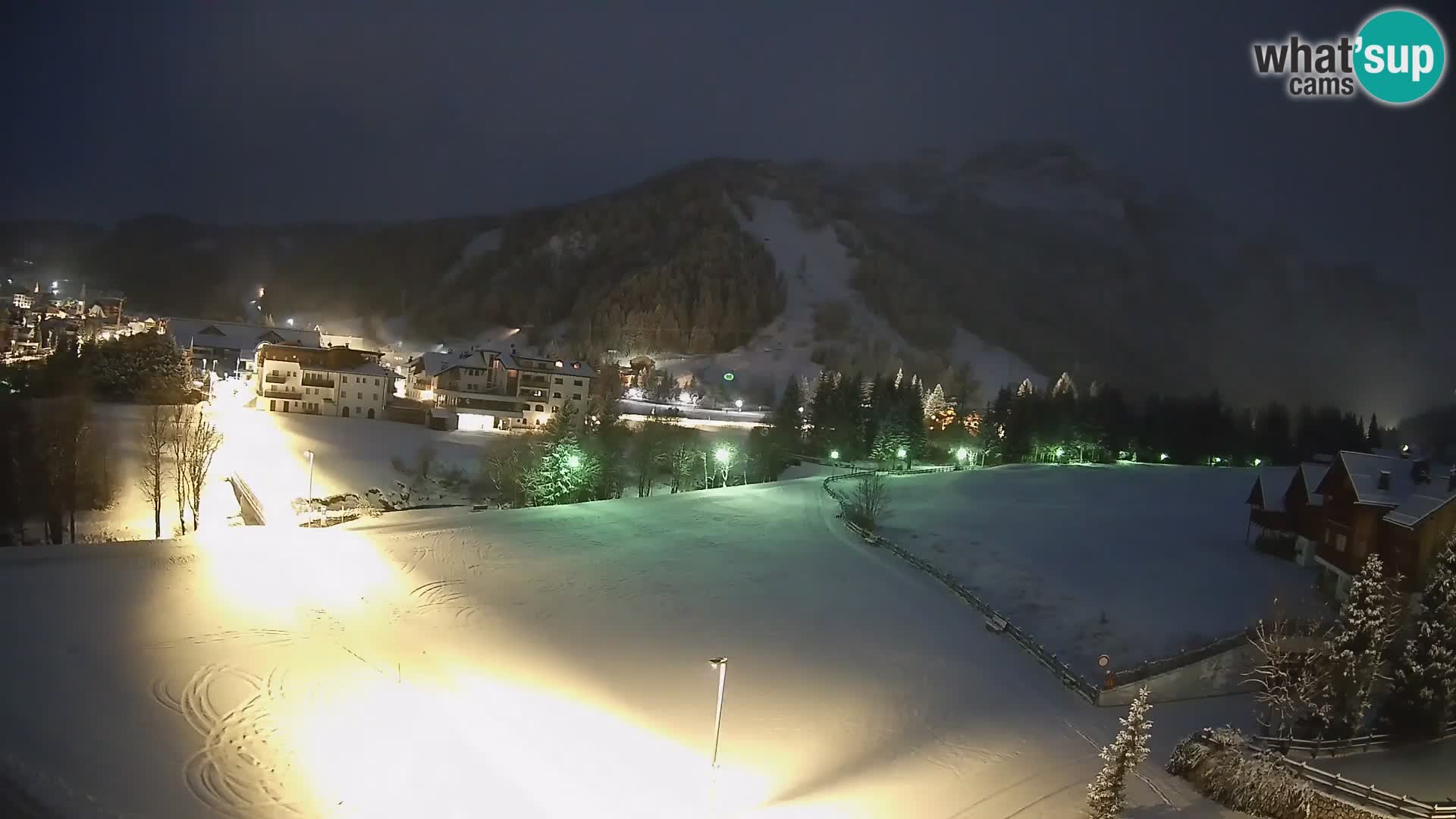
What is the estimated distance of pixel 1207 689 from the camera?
18.9 m

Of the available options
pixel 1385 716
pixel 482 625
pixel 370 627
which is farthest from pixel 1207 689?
pixel 370 627

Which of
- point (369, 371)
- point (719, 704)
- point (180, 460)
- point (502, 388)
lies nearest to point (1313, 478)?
point (719, 704)

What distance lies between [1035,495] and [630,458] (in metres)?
23.9

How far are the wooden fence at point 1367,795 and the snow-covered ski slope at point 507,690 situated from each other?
1715 millimetres

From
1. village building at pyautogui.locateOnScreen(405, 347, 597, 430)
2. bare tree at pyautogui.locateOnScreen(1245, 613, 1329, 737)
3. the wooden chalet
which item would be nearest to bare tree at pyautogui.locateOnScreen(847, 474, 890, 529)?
the wooden chalet

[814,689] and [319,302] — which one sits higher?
[319,302]

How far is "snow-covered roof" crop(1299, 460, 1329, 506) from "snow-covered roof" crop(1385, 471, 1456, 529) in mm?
3623

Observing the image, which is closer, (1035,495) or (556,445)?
(556,445)

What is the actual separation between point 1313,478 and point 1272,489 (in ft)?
10.5

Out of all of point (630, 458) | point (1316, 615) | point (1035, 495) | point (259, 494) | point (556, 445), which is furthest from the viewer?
point (630, 458)

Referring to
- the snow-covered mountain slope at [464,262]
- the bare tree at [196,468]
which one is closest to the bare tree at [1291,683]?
the bare tree at [196,468]

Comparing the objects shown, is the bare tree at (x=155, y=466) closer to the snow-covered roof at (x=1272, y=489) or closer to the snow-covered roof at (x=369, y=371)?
the snow-covered roof at (x=369, y=371)

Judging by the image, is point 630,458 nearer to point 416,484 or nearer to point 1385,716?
point 416,484

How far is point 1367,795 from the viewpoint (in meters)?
12.3
